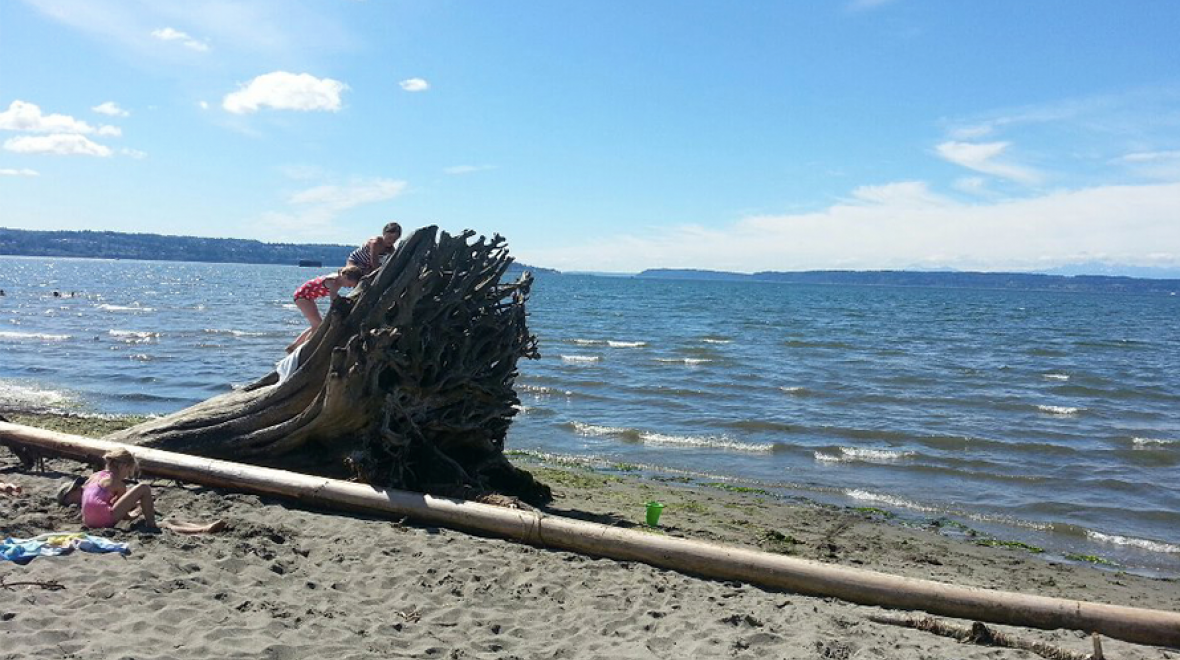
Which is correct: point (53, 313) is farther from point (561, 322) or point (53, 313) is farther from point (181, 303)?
point (561, 322)

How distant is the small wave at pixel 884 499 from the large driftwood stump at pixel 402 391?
520 centimetres

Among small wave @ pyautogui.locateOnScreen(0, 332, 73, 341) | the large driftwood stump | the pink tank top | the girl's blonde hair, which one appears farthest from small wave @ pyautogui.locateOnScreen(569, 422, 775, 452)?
small wave @ pyautogui.locateOnScreen(0, 332, 73, 341)

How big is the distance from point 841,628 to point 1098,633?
5.50ft

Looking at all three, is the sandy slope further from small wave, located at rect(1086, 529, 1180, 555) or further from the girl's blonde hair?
small wave, located at rect(1086, 529, 1180, 555)

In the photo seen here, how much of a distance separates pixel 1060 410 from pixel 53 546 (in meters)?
18.8

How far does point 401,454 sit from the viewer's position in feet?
27.7

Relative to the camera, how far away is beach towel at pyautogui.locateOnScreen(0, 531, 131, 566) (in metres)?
5.82

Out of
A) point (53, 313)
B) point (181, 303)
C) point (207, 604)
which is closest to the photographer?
point (207, 604)

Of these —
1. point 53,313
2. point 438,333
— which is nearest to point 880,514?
point 438,333

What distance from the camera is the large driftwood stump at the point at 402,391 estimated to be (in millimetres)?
8398

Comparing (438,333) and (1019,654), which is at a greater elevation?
(438,333)

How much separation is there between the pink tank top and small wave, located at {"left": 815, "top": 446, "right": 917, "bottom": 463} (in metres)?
10.4

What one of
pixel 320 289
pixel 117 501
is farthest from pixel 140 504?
pixel 320 289

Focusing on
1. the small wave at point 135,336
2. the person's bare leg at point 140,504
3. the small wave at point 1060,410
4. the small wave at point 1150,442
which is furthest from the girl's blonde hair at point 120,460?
the small wave at point 135,336
